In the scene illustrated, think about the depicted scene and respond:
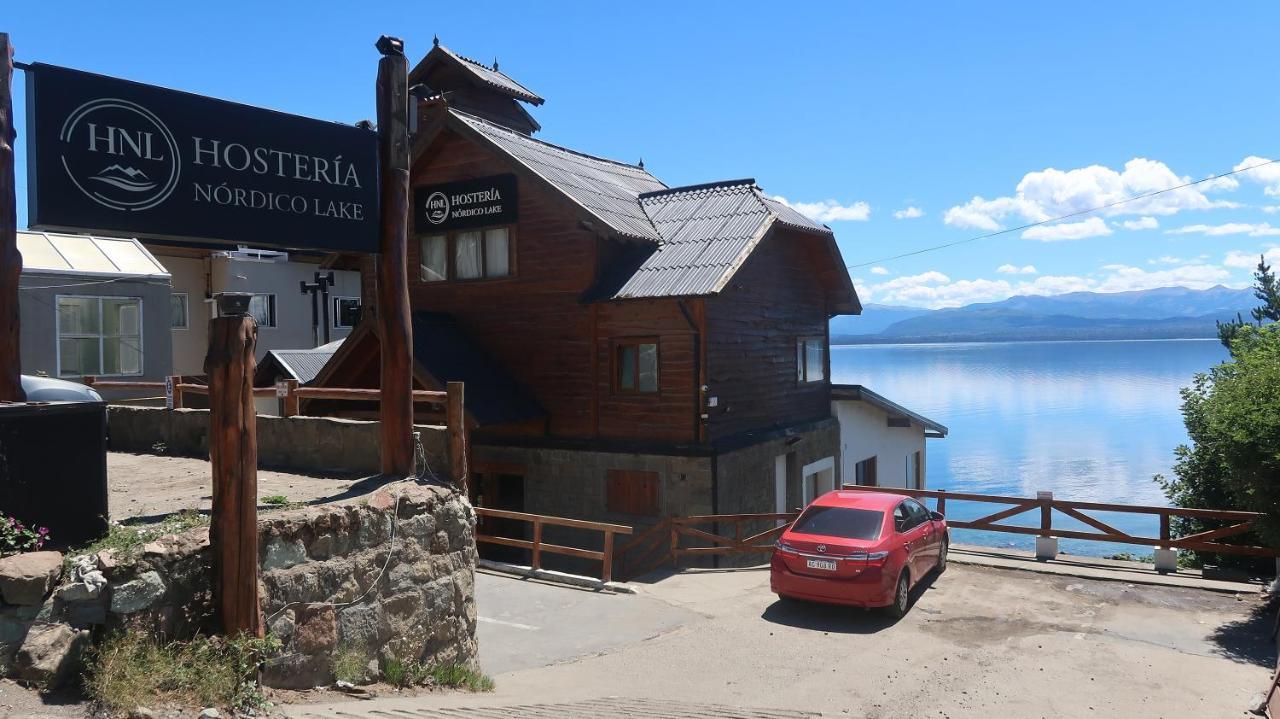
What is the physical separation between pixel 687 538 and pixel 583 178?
9.91 metres

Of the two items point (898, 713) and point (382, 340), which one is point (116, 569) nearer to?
point (382, 340)

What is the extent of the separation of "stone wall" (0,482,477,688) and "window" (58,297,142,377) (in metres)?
18.0

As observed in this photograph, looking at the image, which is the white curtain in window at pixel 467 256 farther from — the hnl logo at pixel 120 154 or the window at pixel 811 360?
the hnl logo at pixel 120 154

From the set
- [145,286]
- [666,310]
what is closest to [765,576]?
[666,310]

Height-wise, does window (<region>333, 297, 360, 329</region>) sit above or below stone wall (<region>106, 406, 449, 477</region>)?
above

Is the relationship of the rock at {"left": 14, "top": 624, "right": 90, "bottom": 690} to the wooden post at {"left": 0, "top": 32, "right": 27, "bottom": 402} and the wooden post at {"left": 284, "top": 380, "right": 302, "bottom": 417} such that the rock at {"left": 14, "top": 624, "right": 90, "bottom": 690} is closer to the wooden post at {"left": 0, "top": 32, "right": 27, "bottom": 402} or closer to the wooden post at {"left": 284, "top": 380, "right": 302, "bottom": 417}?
the wooden post at {"left": 0, "top": 32, "right": 27, "bottom": 402}

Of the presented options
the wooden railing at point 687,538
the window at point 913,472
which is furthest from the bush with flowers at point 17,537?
the window at point 913,472

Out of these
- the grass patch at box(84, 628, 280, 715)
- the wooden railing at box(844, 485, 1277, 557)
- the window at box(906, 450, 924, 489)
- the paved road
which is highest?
the grass patch at box(84, 628, 280, 715)

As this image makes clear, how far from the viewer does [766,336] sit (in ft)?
74.0

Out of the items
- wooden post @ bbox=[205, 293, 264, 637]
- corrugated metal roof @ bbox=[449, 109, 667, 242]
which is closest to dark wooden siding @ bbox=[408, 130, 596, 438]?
corrugated metal roof @ bbox=[449, 109, 667, 242]

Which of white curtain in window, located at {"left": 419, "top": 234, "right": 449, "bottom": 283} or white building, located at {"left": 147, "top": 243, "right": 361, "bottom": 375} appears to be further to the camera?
white building, located at {"left": 147, "top": 243, "right": 361, "bottom": 375}

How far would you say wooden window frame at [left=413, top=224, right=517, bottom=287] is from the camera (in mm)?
21750

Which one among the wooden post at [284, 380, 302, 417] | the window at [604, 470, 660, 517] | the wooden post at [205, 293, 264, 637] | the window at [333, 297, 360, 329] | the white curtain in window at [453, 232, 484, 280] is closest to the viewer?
the wooden post at [205, 293, 264, 637]

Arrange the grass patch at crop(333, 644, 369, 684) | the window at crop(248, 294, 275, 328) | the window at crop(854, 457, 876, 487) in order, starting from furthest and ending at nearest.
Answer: the window at crop(248, 294, 275, 328) → the window at crop(854, 457, 876, 487) → the grass patch at crop(333, 644, 369, 684)
